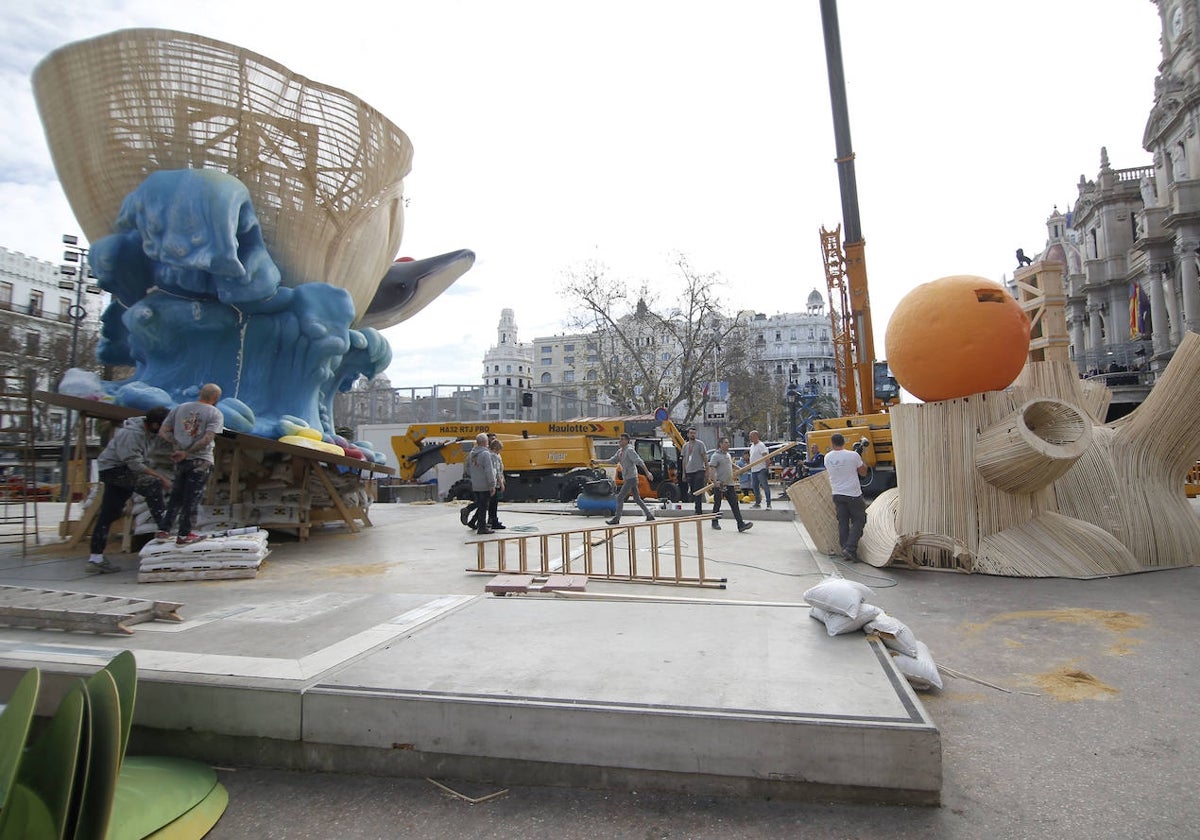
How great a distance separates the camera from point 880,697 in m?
2.83

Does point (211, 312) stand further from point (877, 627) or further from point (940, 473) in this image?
point (940, 473)

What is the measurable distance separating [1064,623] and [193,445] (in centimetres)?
769

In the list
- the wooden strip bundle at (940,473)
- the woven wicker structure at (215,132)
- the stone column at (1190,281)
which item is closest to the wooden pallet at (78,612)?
the woven wicker structure at (215,132)

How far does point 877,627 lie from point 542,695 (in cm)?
197

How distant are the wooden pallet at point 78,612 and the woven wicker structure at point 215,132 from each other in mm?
6414

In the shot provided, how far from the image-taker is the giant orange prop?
704 centimetres

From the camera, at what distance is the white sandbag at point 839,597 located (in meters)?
3.80

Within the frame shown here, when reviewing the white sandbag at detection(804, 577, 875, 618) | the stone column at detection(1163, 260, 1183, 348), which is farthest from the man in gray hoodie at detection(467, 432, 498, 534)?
the stone column at detection(1163, 260, 1183, 348)

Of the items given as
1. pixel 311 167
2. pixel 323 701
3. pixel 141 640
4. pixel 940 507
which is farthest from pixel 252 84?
pixel 940 507

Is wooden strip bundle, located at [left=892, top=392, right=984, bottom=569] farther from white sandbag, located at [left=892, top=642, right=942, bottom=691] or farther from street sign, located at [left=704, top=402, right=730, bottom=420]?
street sign, located at [left=704, top=402, right=730, bottom=420]

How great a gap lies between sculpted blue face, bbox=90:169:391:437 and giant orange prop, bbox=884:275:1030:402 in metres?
7.81

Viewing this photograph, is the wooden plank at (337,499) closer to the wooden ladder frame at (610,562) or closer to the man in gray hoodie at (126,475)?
the man in gray hoodie at (126,475)

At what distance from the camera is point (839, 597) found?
386 centimetres

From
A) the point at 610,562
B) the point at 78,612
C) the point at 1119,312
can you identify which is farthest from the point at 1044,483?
the point at 1119,312
